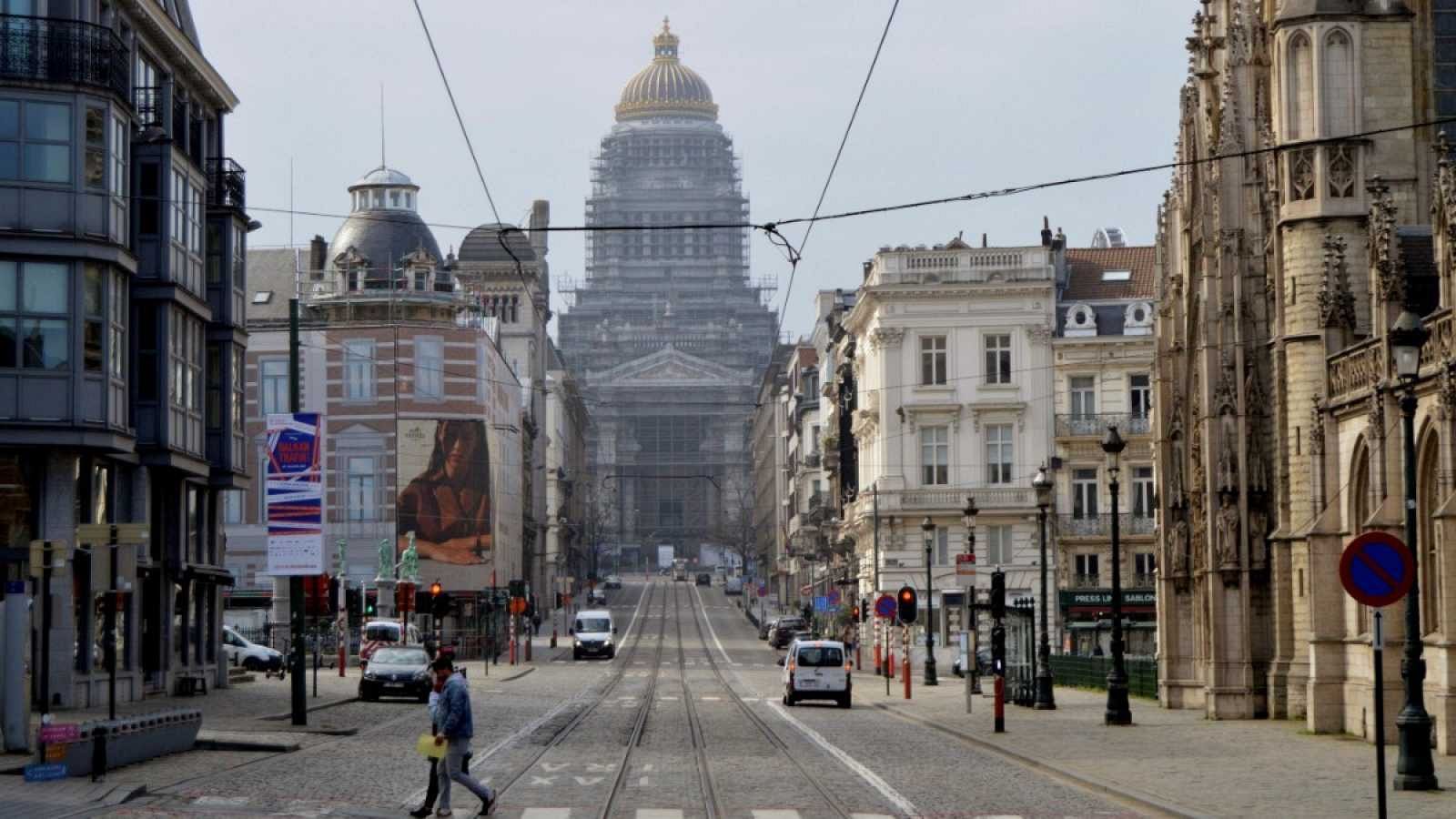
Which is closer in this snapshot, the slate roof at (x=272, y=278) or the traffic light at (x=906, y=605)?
the traffic light at (x=906, y=605)

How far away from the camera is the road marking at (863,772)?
2450 centimetres

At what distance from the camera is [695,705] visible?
53.6 metres

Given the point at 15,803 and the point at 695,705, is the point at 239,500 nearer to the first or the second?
the point at 695,705

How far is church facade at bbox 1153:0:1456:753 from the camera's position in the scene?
34.3 m

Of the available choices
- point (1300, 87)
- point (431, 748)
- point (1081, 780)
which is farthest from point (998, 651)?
point (431, 748)

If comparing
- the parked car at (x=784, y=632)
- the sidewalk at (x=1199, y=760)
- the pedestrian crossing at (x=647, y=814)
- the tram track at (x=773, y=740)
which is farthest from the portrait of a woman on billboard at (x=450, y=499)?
the pedestrian crossing at (x=647, y=814)

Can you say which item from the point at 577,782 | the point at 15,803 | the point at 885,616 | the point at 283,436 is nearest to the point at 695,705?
the point at 885,616

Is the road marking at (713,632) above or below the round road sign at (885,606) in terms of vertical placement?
below

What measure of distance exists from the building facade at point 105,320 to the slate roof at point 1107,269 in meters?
44.1

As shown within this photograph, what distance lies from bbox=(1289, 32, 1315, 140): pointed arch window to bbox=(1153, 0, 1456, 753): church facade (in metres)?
0.04

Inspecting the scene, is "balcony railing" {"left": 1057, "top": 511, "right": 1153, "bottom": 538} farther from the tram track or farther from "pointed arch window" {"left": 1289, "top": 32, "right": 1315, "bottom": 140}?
"pointed arch window" {"left": 1289, "top": 32, "right": 1315, "bottom": 140}

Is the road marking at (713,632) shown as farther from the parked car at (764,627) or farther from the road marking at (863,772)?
the road marking at (863,772)

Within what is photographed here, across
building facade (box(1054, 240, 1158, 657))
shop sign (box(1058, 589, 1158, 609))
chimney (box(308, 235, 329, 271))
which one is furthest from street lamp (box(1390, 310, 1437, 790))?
chimney (box(308, 235, 329, 271))

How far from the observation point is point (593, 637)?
93812 millimetres
